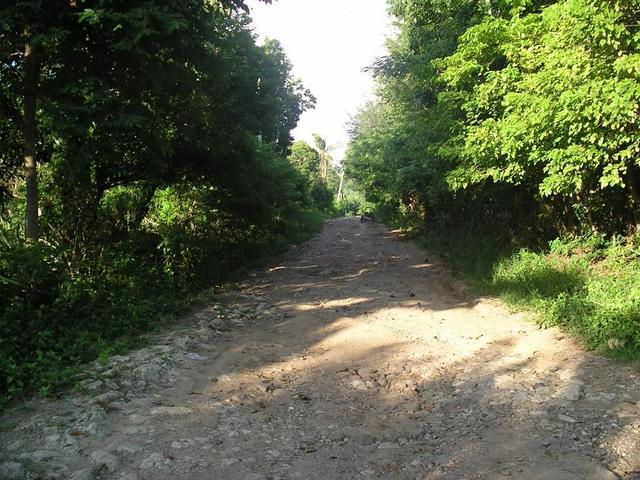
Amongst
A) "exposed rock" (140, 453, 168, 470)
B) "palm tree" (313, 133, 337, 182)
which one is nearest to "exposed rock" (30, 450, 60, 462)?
"exposed rock" (140, 453, 168, 470)

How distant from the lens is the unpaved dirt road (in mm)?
3863

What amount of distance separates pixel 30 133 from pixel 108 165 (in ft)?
8.15

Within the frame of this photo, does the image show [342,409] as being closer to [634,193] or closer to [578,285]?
[578,285]

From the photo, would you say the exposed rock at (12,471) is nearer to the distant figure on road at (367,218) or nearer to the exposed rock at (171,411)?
the exposed rock at (171,411)

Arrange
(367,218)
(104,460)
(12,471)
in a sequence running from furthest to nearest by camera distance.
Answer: (367,218) → (104,460) → (12,471)

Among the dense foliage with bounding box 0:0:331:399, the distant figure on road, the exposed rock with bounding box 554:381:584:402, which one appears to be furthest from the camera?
the distant figure on road

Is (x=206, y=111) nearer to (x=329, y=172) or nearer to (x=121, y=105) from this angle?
(x=121, y=105)

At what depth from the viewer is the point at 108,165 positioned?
968 cm

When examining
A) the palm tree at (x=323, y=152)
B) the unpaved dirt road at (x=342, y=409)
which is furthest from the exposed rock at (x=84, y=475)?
the palm tree at (x=323, y=152)

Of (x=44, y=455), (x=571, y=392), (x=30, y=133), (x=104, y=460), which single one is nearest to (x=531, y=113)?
(x=571, y=392)

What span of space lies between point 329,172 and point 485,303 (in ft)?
253

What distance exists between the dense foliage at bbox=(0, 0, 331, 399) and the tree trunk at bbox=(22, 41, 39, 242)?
0.02m

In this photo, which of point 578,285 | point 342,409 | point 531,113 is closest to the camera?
point 342,409

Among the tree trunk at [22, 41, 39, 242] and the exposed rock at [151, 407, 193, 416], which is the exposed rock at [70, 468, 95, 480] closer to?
the exposed rock at [151, 407, 193, 416]
